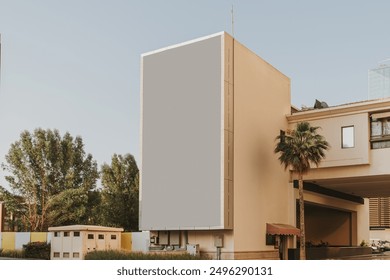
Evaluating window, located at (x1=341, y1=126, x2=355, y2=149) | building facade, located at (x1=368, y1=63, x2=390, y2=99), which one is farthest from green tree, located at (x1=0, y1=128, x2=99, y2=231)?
building facade, located at (x1=368, y1=63, x2=390, y2=99)

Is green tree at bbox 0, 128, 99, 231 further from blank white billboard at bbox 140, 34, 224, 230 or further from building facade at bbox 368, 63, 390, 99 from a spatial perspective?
building facade at bbox 368, 63, 390, 99

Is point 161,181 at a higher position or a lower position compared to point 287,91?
lower

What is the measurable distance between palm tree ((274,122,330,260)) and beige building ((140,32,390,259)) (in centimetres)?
91

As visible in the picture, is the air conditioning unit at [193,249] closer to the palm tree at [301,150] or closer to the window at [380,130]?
the palm tree at [301,150]

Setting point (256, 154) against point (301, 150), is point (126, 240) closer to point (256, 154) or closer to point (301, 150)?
point (256, 154)

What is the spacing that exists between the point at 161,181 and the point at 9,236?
46.0 feet

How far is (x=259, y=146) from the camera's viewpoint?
31.2 meters

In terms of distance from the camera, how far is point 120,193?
160 feet

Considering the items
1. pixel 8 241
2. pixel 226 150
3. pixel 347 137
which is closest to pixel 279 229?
pixel 226 150

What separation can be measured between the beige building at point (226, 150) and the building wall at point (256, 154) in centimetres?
6

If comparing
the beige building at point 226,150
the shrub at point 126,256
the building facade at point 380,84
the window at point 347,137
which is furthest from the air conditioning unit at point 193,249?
the building facade at point 380,84
